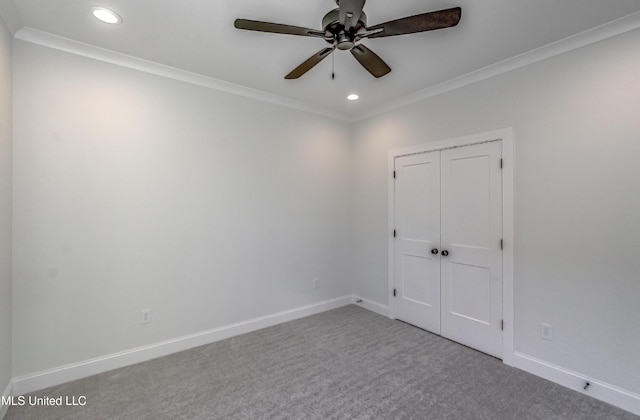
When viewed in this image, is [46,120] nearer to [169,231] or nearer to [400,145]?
[169,231]

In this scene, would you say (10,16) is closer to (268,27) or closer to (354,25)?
(268,27)

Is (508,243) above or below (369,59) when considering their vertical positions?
below

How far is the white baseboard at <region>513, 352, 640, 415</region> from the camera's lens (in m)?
2.04

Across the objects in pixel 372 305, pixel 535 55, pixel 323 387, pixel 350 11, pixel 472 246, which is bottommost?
pixel 323 387

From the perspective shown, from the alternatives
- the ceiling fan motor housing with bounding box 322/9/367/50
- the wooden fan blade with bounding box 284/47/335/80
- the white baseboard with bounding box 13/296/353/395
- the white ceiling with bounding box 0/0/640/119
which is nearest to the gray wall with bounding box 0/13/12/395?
the white baseboard with bounding box 13/296/353/395

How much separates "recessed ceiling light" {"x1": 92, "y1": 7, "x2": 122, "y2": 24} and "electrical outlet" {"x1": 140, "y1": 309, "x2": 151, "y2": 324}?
234 cm

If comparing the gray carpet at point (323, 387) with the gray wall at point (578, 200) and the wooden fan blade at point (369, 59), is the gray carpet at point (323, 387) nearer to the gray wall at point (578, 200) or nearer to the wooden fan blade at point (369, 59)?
the gray wall at point (578, 200)

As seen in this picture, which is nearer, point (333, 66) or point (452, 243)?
point (333, 66)

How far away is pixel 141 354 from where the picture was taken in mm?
2674

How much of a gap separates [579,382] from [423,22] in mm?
2789

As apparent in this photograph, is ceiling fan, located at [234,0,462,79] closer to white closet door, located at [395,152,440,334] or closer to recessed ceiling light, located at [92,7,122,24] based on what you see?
recessed ceiling light, located at [92,7,122,24]

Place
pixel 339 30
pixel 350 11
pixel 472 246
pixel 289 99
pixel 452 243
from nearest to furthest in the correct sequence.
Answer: pixel 350 11, pixel 339 30, pixel 472 246, pixel 452 243, pixel 289 99

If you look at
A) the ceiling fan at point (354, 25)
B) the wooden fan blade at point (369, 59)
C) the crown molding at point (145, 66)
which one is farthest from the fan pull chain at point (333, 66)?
the crown molding at point (145, 66)

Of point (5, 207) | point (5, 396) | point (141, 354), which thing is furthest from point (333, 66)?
point (5, 396)
